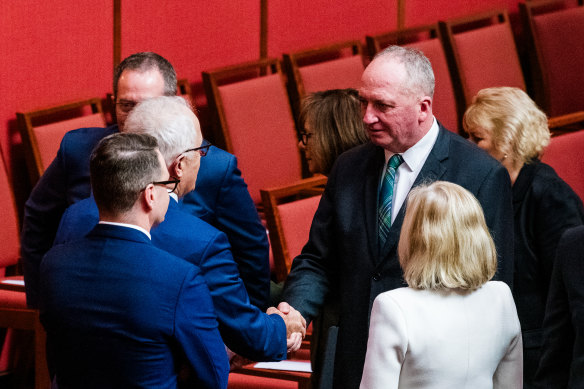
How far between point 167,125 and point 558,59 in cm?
409

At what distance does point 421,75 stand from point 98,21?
241 cm

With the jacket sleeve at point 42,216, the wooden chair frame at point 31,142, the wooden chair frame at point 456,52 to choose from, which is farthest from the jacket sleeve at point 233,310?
the wooden chair frame at point 456,52

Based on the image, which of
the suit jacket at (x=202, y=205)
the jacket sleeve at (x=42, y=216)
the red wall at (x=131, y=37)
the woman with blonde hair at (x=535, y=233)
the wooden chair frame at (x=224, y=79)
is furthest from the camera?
the wooden chair frame at (x=224, y=79)

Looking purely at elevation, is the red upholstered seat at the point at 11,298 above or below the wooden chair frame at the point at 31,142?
below

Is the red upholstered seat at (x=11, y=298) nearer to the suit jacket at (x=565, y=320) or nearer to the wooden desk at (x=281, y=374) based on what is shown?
the wooden desk at (x=281, y=374)

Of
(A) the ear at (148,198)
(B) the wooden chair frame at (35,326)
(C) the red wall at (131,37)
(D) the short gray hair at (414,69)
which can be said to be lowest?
(B) the wooden chair frame at (35,326)

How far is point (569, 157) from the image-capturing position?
4.02 metres

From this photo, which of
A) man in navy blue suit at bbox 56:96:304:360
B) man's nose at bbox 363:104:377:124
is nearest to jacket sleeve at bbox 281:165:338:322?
man in navy blue suit at bbox 56:96:304:360

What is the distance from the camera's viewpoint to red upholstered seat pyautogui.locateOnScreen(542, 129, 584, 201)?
3.98 m

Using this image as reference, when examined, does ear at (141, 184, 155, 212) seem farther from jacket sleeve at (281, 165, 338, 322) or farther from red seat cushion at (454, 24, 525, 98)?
red seat cushion at (454, 24, 525, 98)

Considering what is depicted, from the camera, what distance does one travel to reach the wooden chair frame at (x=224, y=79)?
4379mm

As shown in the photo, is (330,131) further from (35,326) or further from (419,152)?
(35,326)

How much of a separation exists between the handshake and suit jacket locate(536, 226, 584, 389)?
724mm

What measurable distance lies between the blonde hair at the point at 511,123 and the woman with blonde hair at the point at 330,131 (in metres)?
0.53
